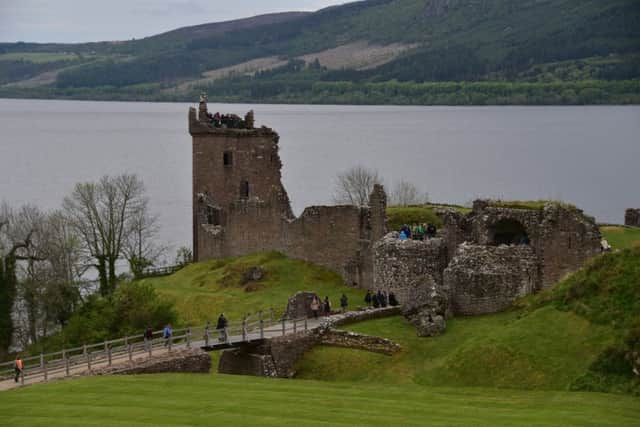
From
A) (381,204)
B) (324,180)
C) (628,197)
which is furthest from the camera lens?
(324,180)

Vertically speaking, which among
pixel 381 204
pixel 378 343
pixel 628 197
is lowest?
pixel 628 197

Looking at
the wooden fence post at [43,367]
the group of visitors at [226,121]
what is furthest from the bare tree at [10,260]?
Answer: the wooden fence post at [43,367]

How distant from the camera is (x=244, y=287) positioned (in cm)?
5278

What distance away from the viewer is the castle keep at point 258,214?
5000cm

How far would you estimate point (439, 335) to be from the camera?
36.0 meters

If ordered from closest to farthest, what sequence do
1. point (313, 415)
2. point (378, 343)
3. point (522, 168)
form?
point (313, 415) → point (378, 343) → point (522, 168)

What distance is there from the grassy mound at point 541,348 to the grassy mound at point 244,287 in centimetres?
1044

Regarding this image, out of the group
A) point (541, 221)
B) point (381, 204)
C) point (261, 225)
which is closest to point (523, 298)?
point (541, 221)

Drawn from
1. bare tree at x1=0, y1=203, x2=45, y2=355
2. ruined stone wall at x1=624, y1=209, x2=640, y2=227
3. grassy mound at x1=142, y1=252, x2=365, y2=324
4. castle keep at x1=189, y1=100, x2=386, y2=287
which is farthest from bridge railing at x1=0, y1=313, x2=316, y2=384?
ruined stone wall at x1=624, y1=209, x2=640, y2=227

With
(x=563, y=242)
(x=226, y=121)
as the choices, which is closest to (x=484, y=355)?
(x=563, y=242)

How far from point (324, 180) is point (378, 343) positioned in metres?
115

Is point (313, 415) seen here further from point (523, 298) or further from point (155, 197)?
point (155, 197)

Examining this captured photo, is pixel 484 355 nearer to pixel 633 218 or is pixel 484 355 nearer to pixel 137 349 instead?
pixel 137 349

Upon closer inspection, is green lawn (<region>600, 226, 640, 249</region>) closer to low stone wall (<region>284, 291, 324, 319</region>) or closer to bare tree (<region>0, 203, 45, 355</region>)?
low stone wall (<region>284, 291, 324, 319</region>)
